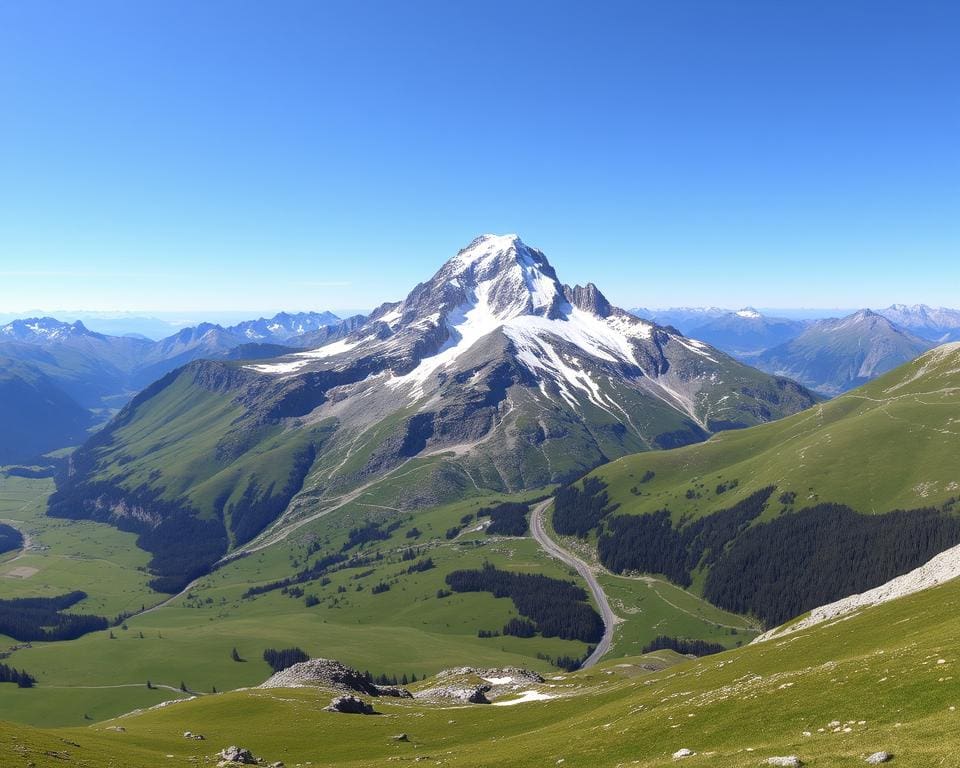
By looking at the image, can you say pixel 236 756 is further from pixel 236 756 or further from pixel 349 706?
pixel 349 706

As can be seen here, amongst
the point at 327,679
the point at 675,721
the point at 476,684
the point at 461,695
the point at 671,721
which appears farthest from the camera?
the point at 476,684

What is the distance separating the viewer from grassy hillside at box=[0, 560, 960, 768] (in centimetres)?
3218

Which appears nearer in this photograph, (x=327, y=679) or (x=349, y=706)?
(x=349, y=706)

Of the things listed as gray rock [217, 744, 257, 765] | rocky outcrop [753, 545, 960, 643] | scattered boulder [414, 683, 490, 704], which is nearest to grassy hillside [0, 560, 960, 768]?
gray rock [217, 744, 257, 765]

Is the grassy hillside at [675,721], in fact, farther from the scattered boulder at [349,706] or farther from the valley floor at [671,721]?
the scattered boulder at [349,706]

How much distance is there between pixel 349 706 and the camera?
88812mm

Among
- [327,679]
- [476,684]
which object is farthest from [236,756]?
[476,684]

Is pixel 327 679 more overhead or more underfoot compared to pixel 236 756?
more underfoot

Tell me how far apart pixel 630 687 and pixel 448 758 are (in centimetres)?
4094

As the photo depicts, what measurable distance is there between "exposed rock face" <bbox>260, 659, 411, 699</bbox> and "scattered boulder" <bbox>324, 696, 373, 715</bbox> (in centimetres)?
1849

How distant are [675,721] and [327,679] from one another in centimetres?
8412

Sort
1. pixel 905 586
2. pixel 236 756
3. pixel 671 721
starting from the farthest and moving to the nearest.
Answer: pixel 905 586
pixel 236 756
pixel 671 721

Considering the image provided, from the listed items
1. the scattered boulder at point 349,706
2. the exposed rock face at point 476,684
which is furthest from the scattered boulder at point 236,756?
the exposed rock face at point 476,684

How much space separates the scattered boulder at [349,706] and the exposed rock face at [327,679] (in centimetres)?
1849
